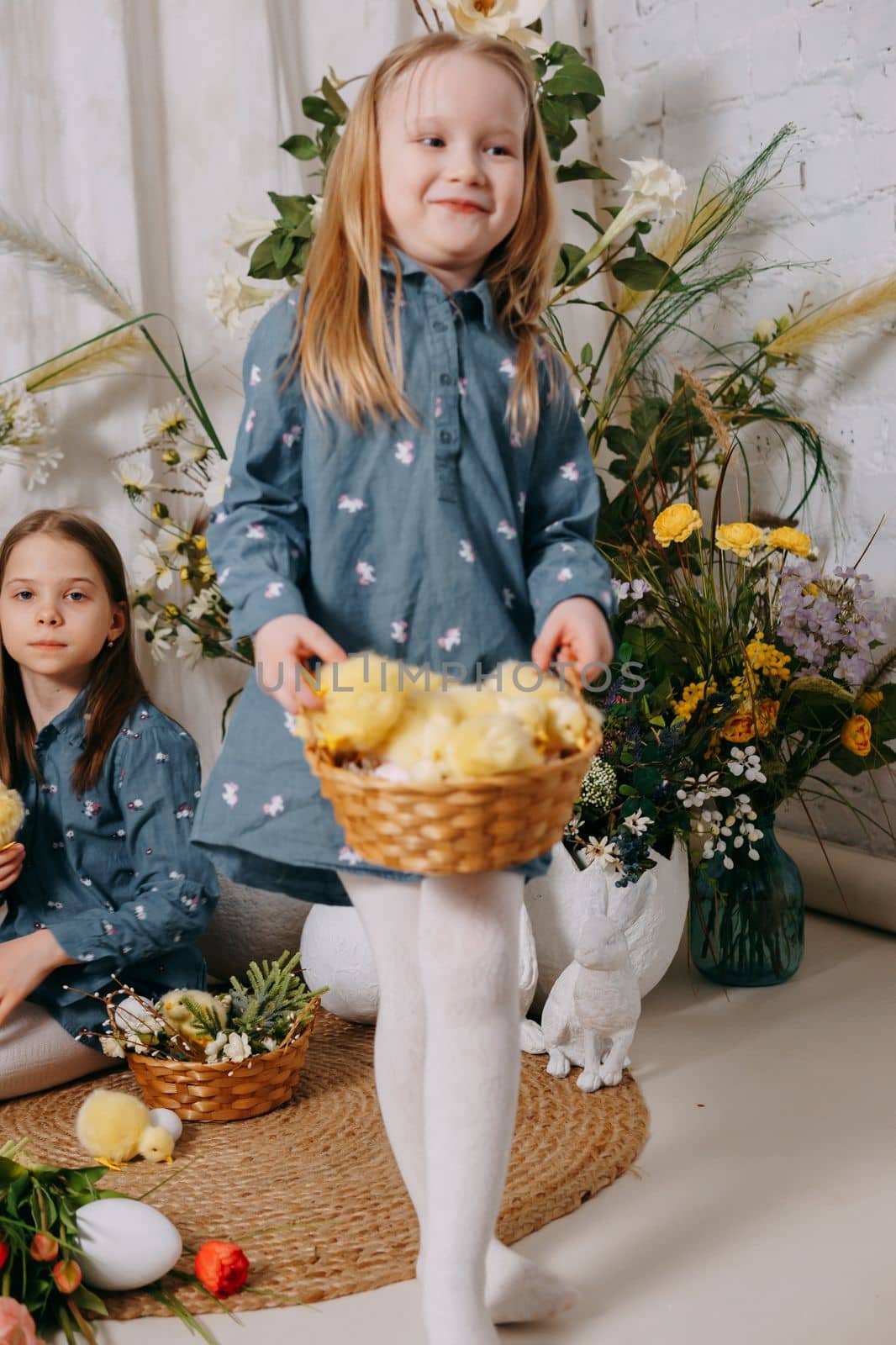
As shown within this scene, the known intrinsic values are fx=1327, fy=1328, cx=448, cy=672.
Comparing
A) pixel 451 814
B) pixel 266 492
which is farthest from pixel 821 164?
pixel 451 814

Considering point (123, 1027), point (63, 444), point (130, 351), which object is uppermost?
point (130, 351)

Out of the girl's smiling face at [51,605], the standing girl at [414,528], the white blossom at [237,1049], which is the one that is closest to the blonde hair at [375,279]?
the standing girl at [414,528]

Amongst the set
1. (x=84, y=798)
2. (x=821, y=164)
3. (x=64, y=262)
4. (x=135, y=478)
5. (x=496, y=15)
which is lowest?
(x=84, y=798)

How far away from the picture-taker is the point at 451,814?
89cm

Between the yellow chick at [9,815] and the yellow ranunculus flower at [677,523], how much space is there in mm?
936

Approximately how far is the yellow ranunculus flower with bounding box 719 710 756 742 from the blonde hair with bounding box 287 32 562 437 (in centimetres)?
79

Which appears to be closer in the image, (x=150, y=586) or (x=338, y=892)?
(x=338, y=892)

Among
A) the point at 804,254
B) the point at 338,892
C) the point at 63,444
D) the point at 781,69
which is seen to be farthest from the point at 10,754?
the point at 781,69

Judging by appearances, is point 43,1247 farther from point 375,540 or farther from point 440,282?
point 440,282

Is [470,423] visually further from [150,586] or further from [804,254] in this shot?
[804,254]

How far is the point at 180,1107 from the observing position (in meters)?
1.60

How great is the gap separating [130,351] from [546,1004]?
3.63 feet

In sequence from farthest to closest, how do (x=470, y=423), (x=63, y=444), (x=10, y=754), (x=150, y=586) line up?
1. (x=63, y=444)
2. (x=150, y=586)
3. (x=10, y=754)
4. (x=470, y=423)

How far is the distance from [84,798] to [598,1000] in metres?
0.72
